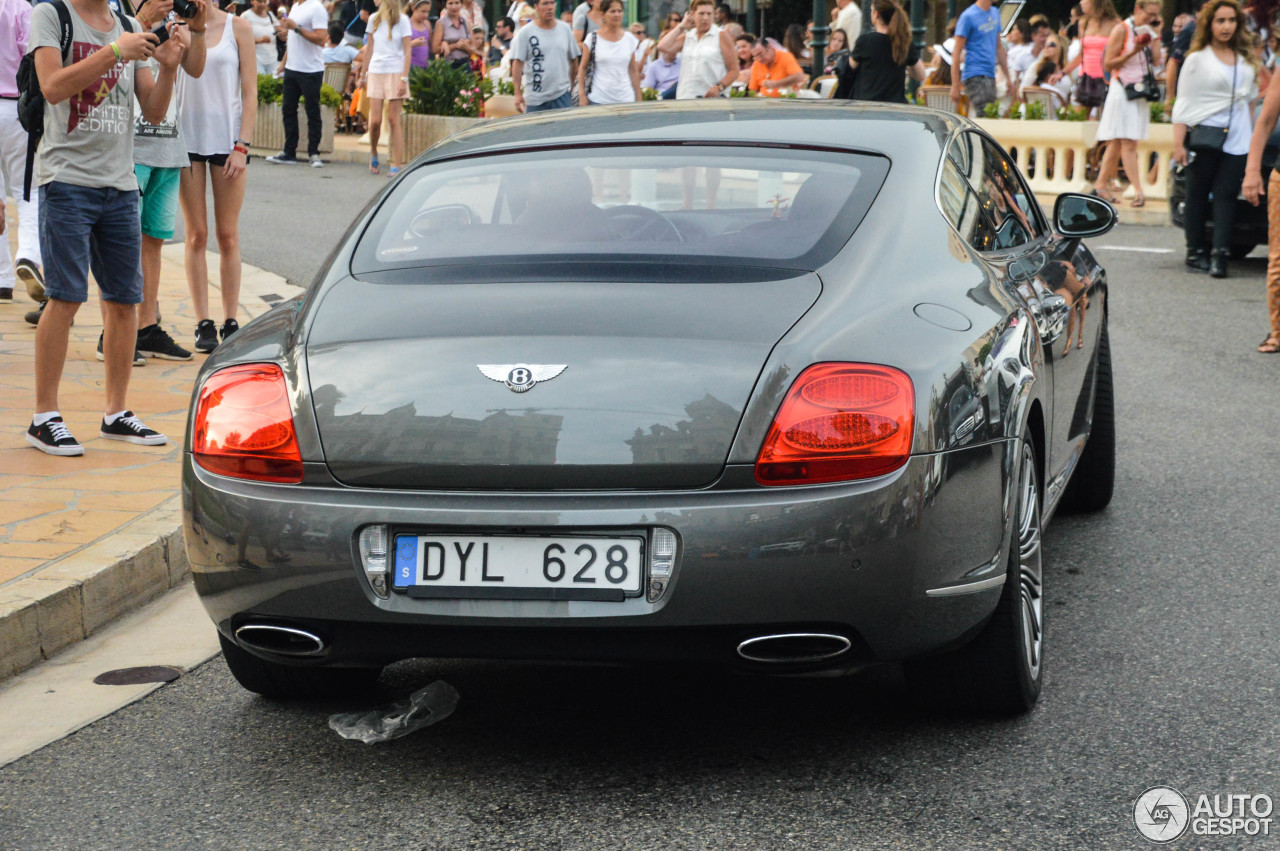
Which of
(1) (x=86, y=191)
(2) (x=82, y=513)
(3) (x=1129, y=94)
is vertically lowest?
(2) (x=82, y=513)

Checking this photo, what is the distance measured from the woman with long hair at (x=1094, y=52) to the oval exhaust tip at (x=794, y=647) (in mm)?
14789

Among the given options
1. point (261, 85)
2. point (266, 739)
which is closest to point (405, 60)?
point (261, 85)

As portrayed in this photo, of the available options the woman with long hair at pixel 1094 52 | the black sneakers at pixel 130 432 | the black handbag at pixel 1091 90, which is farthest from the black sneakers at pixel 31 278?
the black handbag at pixel 1091 90

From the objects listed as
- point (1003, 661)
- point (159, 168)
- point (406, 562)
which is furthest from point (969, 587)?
point (159, 168)

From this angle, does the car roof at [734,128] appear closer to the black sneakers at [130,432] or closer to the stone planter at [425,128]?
the black sneakers at [130,432]

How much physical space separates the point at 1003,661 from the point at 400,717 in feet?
4.52

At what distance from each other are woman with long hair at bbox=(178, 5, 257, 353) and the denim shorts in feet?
5.63

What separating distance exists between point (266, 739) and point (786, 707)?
1.20 meters

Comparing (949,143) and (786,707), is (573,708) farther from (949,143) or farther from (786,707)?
(949,143)

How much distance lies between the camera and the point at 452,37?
24078 mm

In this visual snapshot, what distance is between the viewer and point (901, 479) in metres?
3.15

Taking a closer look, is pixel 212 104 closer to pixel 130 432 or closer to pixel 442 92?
pixel 130 432

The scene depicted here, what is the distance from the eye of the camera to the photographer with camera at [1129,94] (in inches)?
604

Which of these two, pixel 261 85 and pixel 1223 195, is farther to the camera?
pixel 261 85
